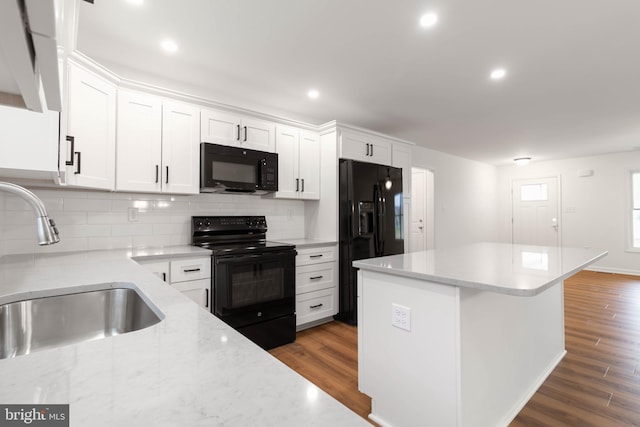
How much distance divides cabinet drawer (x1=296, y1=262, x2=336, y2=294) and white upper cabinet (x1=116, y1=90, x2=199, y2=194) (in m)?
1.29

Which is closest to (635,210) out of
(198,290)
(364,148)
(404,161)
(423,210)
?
(423,210)

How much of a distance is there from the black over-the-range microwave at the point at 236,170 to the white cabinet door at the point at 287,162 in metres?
0.13

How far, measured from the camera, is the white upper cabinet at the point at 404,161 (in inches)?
157

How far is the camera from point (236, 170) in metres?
2.85

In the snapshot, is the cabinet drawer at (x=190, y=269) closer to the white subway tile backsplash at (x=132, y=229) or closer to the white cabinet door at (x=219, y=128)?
the white subway tile backsplash at (x=132, y=229)

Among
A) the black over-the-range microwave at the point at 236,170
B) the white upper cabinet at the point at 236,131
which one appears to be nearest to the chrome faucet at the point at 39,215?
the black over-the-range microwave at the point at 236,170

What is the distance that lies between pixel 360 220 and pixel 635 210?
19.8 feet

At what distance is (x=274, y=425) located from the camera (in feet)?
1.30

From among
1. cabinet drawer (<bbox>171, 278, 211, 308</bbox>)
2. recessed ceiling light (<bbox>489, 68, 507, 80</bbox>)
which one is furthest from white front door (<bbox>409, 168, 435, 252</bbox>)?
cabinet drawer (<bbox>171, 278, 211, 308</bbox>)

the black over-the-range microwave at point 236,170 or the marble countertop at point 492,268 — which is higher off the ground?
the black over-the-range microwave at point 236,170

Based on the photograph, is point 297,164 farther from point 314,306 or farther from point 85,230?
point 85,230

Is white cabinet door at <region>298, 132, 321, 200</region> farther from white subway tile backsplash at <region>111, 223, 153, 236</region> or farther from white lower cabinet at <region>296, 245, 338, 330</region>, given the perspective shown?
white subway tile backsplash at <region>111, 223, 153, 236</region>

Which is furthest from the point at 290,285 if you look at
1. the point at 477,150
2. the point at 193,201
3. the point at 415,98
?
the point at 477,150

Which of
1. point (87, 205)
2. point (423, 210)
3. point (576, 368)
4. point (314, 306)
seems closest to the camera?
point (576, 368)
